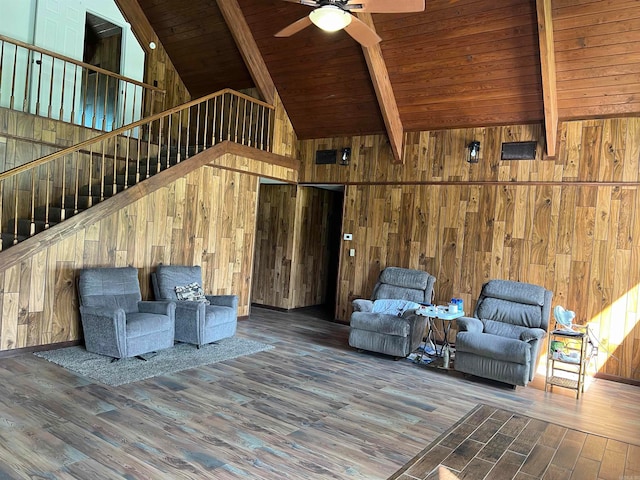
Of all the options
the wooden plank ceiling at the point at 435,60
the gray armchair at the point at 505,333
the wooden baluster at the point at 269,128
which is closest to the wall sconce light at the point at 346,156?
the wooden plank ceiling at the point at 435,60

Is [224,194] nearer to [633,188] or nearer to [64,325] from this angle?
[64,325]

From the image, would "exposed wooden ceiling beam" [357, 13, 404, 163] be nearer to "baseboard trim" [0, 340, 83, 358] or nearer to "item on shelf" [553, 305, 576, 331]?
"item on shelf" [553, 305, 576, 331]

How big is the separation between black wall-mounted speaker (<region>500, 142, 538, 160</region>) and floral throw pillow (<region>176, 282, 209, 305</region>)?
4.22 m

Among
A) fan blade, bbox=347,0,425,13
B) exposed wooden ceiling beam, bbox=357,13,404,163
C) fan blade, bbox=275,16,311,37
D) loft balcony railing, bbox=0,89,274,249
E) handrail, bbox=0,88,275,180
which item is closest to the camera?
fan blade, bbox=347,0,425,13

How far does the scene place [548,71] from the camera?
4832 mm

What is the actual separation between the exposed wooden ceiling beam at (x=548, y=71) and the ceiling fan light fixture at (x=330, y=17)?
215 cm

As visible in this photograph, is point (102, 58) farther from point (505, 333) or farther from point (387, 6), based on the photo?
point (505, 333)

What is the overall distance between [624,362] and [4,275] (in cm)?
649

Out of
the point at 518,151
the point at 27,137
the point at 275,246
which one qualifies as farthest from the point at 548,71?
the point at 27,137

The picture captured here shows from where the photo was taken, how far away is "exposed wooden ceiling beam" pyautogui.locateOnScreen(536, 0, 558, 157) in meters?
4.41

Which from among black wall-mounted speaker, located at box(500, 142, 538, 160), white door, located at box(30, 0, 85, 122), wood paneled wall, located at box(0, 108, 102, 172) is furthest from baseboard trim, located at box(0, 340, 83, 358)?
black wall-mounted speaker, located at box(500, 142, 538, 160)

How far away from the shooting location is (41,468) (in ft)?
8.18

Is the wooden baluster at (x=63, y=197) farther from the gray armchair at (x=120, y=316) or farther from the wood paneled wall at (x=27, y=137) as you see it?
the gray armchair at (x=120, y=316)

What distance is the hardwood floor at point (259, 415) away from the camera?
267 cm
